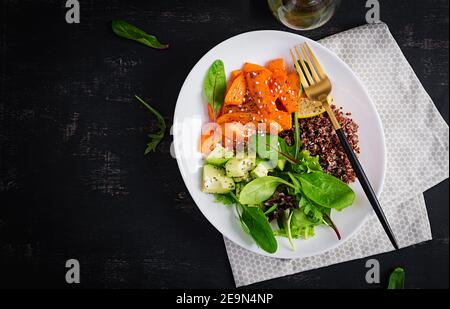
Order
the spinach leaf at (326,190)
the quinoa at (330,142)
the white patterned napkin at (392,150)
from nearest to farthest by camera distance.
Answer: the spinach leaf at (326,190)
the quinoa at (330,142)
the white patterned napkin at (392,150)

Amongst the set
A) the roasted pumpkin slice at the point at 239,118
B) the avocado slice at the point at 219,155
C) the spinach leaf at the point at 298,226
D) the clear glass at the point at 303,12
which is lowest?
the spinach leaf at the point at 298,226

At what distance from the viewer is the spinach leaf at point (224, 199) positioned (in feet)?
5.03

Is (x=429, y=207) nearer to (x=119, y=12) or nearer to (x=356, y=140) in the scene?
(x=356, y=140)

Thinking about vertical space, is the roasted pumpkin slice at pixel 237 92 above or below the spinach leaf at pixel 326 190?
above

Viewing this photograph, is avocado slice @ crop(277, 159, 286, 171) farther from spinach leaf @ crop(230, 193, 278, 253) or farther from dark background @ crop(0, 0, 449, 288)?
dark background @ crop(0, 0, 449, 288)

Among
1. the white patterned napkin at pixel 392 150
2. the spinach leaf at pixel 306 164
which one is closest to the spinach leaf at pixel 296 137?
the spinach leaf at pixel 306 164

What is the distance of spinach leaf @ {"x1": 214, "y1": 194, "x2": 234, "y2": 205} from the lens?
1532mm

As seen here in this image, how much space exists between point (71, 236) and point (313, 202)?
Result: 1.01 m

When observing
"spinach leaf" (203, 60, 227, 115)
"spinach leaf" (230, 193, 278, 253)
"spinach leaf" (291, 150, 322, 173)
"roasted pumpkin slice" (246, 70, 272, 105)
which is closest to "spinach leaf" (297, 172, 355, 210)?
"spinach leaf" (291, 150, 322, 173)

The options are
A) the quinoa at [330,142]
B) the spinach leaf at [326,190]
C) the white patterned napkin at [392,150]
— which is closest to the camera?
the spinach leaf at [326,190]

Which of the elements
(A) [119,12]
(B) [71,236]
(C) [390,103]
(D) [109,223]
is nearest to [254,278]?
(D) [109,223]

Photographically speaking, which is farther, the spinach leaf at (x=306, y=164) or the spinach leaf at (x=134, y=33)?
the spinach leaf at (x=134, y=33)

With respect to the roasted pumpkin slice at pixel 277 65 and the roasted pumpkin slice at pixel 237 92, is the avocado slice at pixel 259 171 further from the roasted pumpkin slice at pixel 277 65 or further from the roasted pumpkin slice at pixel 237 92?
the roasted pumpkin slice at pixel 277 65

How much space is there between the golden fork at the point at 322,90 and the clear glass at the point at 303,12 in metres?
0.11
